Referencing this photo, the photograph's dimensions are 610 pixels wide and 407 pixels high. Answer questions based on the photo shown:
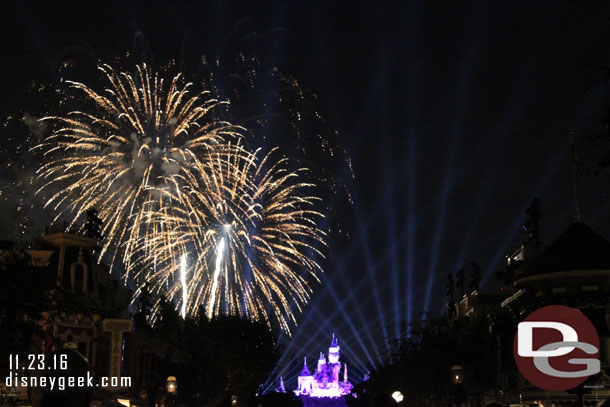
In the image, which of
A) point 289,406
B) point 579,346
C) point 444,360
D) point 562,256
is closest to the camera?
point 579,346

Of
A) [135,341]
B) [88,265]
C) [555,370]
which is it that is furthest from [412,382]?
[555,370]

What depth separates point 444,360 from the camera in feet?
240

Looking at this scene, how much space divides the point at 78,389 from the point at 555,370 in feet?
40.4

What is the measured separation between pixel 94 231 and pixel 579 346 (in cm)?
5543

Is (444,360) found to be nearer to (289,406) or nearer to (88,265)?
(88,265)

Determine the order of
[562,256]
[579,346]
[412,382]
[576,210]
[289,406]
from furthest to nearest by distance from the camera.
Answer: [289,406]
[412,382]
[576,210]
[562,256]
[579,346]

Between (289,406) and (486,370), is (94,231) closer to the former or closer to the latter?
(486,370)

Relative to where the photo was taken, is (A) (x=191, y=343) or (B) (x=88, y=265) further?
(A) (x=191, y=343)

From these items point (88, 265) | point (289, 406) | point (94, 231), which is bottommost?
point (289, 406)

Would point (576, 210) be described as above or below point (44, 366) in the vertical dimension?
above

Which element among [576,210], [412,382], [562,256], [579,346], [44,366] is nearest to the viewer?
[44,366]

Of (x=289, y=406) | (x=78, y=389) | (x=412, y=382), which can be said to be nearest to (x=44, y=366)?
(x=78, y=389)

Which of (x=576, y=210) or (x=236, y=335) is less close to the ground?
(x=576, y=210)

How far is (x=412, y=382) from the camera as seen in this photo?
8256 cm
